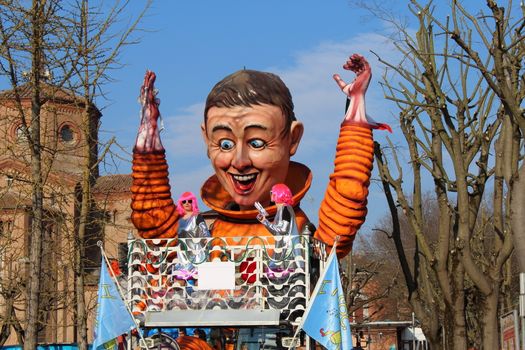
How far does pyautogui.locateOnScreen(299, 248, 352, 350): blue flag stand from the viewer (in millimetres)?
10180

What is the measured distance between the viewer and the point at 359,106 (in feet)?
42.0

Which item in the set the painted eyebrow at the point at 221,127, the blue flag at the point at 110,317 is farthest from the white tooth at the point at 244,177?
the blue flag at the point at 110,317

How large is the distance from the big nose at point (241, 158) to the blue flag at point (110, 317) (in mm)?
2671

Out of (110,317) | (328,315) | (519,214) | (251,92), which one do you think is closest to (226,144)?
(251,92)

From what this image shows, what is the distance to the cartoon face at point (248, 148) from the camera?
12508 millimetres

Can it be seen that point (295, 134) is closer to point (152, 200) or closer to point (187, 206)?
point (187, 206)

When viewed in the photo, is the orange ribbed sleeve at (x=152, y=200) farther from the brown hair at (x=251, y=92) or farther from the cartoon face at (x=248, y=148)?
the brown hair at (x=251, y=92)

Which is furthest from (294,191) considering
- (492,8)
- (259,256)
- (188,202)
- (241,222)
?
(492,8)

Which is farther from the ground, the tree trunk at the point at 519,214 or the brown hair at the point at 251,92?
the brown hair at the point at 251,92

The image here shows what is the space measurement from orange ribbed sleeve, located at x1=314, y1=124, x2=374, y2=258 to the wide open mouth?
1005 mm

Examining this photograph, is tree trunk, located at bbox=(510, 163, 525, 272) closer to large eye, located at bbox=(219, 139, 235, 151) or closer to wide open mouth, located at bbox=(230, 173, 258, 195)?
wide open mouth, located at bbox=(230, 173, 258, 195)

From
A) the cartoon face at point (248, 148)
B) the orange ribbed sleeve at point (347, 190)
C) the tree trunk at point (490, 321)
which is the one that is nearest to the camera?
the orange ribbed sleeve at point (347, 190)

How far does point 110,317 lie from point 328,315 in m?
2.48

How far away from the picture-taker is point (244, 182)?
41.9 ft
